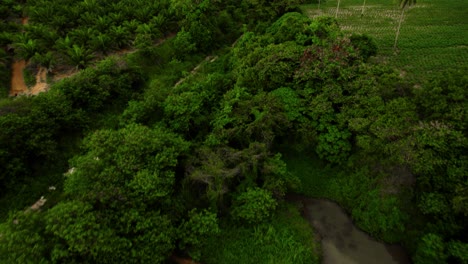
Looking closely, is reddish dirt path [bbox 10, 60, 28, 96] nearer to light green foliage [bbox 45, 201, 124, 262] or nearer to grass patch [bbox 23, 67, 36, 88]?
grass patch [bbox 23, 67, 36, 88]

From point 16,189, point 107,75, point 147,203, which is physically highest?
point 107,75

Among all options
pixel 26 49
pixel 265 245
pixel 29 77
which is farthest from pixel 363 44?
pixel 26 49

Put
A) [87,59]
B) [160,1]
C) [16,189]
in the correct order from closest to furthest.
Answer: [16,189]
[87,59]
[160,1]

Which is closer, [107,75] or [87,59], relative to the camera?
[107,75]

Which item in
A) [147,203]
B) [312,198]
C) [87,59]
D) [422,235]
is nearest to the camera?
[147,203]

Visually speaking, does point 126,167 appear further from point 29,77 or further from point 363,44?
point 363,44

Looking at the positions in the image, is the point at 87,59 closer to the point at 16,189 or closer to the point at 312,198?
the point at 16,189

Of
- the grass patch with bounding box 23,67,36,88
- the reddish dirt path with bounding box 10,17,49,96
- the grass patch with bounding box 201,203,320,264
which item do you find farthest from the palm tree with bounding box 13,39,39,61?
the grass patch with bounding box 201,203,320,264

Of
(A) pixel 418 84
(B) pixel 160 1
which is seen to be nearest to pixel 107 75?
(B) pixel 160 1

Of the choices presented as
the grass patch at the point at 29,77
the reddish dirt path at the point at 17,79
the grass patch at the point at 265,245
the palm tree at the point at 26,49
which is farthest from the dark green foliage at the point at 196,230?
the palm tree at the point at 26,49
